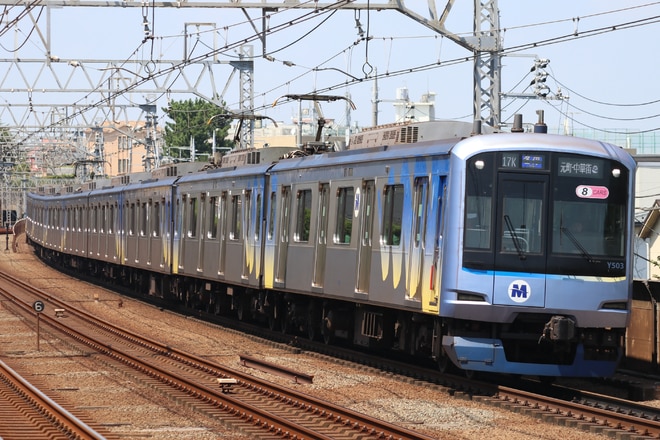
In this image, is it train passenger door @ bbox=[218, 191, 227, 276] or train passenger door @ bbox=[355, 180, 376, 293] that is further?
train passenger door @ bbox=[218, 191, 227, 276]

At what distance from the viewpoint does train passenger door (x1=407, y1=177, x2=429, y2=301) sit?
14.7 m

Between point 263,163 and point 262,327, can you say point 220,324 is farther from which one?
point 263,163

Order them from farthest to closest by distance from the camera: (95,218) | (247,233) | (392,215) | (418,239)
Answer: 1. (95,218)
2. (247,233)
3. (392,215)
4. (418,239)

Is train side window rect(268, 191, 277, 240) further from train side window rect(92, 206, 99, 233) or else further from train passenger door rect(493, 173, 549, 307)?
train side window rect(92, 206, 99, 233)

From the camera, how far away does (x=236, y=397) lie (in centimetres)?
1409

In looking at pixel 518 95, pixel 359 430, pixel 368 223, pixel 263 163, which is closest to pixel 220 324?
pixel 263 163

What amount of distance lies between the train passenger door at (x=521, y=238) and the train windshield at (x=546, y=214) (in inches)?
0.4

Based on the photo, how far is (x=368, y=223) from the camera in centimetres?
1666

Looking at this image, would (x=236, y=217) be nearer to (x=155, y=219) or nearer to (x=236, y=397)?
(x=155, y=219)

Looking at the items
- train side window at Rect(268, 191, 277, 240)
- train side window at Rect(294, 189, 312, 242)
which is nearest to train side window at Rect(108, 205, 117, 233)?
train side window at Rect(268, 191, 277, 240)

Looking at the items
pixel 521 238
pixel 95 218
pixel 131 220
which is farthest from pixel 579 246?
pixel 95 218

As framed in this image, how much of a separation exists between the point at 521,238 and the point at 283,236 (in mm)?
7057

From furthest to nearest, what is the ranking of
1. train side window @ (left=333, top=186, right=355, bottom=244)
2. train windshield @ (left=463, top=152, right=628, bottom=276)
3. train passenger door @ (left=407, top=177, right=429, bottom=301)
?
train side window @ (left=333, top=186, right=355, bottom=244), train passenger door @ (left=407, top=177, right=429, bottom=301), train windshield @ (left=463, top=152, right=628, bottom=276)

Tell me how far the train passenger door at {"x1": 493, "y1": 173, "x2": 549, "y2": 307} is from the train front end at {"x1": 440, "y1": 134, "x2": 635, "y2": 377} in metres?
0.01
